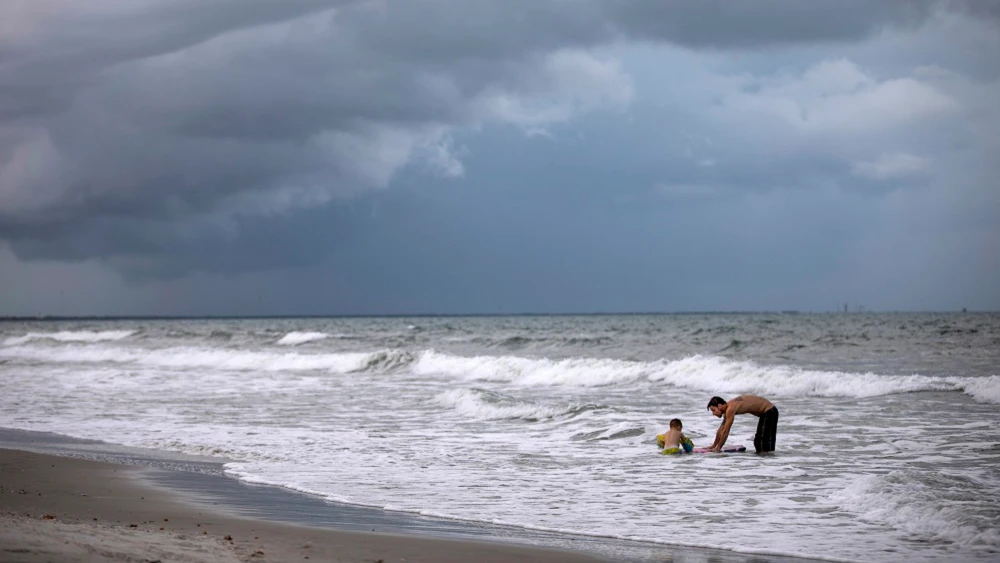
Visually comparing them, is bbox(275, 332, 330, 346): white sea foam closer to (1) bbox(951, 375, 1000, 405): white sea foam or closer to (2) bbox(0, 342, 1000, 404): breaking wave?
(2) bbox(0, 342, 1000, 404): breaking wave

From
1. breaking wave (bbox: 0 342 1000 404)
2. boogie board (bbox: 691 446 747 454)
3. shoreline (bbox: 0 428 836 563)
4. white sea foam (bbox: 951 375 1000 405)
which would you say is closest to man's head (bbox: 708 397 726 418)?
boogie board (bbox: 691 446 747 454)

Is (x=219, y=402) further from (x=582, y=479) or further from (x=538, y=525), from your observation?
(x=538, y=525)

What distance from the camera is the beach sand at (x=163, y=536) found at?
688 cm

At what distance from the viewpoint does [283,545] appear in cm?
817

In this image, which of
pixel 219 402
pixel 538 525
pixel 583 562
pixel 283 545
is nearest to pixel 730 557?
pixel 583 562

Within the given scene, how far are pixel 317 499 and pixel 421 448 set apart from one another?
4.74 m

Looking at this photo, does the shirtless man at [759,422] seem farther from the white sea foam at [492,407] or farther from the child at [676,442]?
the white sea foam at [492,407]

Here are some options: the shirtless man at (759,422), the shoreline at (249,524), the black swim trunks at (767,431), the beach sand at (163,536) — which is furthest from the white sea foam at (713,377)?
the beach sand at (163,536)

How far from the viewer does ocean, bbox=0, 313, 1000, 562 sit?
980cm

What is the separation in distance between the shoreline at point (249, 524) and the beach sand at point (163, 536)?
0.4 inches

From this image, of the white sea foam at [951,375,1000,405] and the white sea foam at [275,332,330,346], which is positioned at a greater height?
the white sea foam at [951,375,1000,405]

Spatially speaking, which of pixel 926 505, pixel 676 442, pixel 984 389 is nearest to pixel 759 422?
pixel 676 442

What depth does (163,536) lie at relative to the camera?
7.95 m

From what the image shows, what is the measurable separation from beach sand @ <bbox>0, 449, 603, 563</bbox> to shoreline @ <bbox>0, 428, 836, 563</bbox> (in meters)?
0.01
